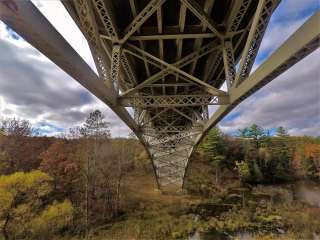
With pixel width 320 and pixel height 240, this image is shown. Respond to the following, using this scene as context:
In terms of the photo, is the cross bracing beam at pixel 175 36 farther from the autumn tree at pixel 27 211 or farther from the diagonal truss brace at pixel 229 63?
the autumn tree at pixel 27 211

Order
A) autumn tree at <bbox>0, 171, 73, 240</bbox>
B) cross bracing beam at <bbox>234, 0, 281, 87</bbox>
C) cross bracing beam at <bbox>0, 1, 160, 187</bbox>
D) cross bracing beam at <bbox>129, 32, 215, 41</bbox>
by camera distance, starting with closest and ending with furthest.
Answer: cross bracing beam at <bbox>0, 1, 160, 187</bbox> < cross bracing beam at <bbox>234, 0, 281, 87</bbox> < cross bracing beam at <bbox>129, 32, 215, 41</bbox> < autumn tree at <bbox>0, 171, 73, 240</bbox>

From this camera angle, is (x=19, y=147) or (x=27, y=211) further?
(x=19, y=147)

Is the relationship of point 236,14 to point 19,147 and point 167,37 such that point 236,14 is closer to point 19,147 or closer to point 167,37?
point 167,37

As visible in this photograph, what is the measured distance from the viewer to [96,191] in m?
26.7

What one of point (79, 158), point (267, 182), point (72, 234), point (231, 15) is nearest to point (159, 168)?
point (79, 158)

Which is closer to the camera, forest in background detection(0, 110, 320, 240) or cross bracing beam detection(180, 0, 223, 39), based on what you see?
cross bracing beam detection(180, 0, 223, 39)

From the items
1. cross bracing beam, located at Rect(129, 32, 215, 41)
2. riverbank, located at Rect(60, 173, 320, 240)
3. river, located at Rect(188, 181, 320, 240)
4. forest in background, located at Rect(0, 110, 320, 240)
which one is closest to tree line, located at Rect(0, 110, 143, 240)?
forest in background, located at Rect(0, 110, 320, 240)

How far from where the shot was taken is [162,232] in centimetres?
1797

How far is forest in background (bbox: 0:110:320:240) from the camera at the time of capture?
1817cm

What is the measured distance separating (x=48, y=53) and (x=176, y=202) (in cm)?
2659

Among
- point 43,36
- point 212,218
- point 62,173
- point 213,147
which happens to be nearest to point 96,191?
point 62,173

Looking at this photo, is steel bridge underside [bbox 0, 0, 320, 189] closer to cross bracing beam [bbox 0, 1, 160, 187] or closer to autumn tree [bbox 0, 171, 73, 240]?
cross bracing beam [bbox 0, 1, 160, 187]

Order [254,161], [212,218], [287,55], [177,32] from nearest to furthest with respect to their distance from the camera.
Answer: [287,55] < [177,32] < [212,218] < [254,161]

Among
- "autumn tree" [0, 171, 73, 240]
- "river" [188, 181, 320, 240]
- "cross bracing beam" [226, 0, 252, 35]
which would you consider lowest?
"river" [188, 181, 320, 240]
